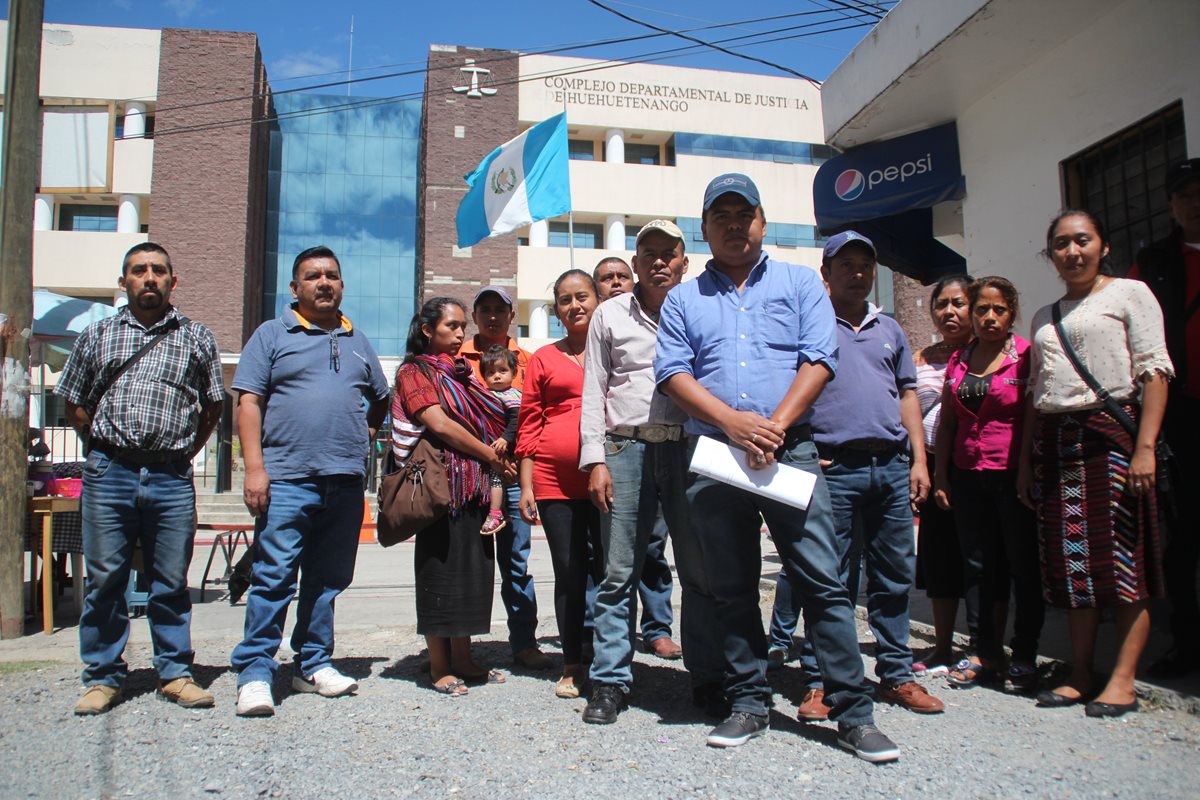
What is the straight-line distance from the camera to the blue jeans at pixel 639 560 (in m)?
3.41

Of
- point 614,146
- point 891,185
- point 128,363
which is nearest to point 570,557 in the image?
point 128,363

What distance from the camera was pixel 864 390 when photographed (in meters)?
3.58

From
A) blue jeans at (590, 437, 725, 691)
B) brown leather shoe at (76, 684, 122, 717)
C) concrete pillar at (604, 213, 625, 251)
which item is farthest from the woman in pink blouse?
concrete pillar at (604, 213, 625, 251)

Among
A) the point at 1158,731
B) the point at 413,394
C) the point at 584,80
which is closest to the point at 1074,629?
the point at 1158,731

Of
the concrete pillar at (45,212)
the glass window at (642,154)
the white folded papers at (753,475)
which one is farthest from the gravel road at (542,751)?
the glass window at (642,154)

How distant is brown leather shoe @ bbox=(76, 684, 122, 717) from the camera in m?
3.50

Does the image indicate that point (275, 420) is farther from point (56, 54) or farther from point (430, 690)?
point (56, 54)

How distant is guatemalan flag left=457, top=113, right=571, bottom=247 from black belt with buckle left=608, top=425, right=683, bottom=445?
771 centimetres

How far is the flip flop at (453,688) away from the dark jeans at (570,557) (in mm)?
486

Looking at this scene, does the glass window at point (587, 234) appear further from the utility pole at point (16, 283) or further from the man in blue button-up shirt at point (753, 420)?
the man in blue button-up shirt at point (753, 420)

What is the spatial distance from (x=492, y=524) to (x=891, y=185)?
18.4 feet

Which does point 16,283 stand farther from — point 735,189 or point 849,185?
point 849,185

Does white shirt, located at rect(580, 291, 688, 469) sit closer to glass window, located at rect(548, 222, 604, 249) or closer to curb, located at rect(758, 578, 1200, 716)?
curb, located at rect(758, 578, 1200, 716)

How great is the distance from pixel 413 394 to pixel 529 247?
76.6 ft
